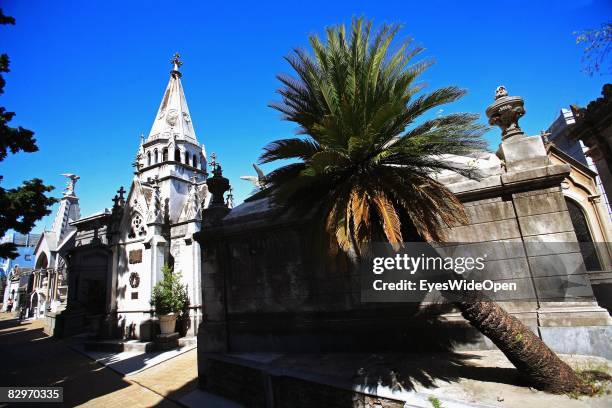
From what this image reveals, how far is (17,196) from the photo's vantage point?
11.4 meters

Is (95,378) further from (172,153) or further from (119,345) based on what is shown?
(172,153)

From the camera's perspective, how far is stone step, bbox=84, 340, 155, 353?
14047mm

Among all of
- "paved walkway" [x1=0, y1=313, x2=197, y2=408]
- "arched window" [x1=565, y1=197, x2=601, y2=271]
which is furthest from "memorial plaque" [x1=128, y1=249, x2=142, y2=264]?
"arched window" [x1=565, y1=197, x2=601, y2=271]

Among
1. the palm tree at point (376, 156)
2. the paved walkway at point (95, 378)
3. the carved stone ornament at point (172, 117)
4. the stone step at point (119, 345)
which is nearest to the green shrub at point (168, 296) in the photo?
the stone step at point (119, 345)

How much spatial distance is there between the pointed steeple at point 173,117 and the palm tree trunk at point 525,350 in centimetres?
2487

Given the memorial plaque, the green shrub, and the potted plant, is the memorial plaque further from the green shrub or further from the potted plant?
the potted plant

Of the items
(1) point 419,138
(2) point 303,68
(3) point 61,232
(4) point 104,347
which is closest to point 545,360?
(1) point 419,138

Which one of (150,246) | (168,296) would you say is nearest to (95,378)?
(168,296)

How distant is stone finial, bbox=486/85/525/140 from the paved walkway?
447 inches

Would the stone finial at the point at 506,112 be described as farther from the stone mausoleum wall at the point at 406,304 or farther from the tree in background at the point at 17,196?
the tree in background at the point at 17,196

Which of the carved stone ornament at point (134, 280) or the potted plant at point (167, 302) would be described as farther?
the carved stone ornament at point (134, 280)

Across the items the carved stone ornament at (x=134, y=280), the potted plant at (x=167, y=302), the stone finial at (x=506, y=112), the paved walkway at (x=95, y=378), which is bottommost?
the paved walkway at (x=95, y=378)

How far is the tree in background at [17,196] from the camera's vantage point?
1097 cm

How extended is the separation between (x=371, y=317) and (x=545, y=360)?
3619mm
